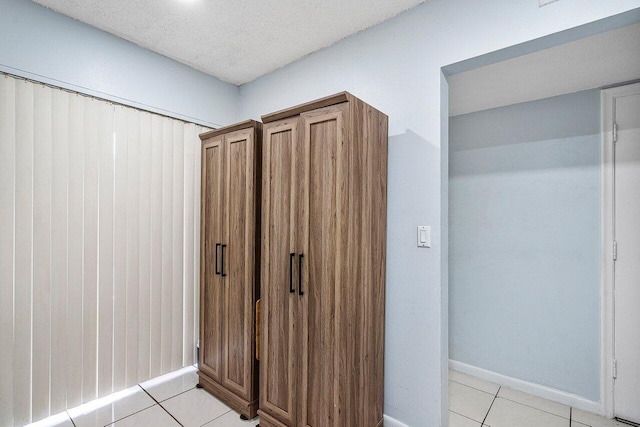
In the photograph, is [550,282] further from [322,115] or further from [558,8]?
[322,115]

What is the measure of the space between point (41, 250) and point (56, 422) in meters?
1.16

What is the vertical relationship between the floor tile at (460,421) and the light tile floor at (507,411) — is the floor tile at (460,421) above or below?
above

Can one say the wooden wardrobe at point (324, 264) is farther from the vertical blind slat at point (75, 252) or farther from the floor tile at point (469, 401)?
the vertical blind slat at point (75, 252)

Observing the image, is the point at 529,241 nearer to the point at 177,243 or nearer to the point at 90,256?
the point at 177,243

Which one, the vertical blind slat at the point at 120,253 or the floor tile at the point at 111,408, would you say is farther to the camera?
the vertical blind slat at the point at 120,253

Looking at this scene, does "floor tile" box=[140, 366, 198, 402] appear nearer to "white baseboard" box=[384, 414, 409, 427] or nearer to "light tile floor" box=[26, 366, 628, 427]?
"light tile floor" box=[26, 366, 628, 427]

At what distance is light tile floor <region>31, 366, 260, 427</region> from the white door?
103 inches

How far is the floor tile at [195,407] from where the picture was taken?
2.11 metres

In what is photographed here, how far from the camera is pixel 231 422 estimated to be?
6.85ft

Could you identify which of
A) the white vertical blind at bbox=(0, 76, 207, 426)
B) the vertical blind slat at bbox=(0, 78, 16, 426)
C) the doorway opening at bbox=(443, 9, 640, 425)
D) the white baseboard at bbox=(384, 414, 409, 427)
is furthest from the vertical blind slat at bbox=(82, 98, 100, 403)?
the doorway opening at bbox=(443, 9, 640, 425)

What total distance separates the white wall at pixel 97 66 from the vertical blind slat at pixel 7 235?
22cm

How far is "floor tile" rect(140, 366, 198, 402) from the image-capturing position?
2393 millimetres

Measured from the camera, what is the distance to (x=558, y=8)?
1480 millimetres

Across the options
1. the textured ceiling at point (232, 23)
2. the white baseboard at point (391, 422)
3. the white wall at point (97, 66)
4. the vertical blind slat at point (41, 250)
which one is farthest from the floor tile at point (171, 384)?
the textured ceiling at point (232, 23)
